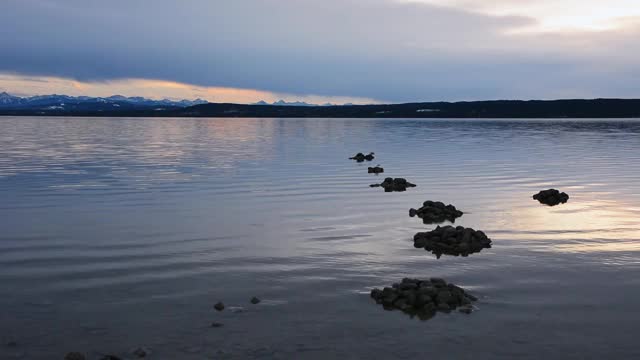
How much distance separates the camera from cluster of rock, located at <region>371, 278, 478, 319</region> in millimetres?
17734

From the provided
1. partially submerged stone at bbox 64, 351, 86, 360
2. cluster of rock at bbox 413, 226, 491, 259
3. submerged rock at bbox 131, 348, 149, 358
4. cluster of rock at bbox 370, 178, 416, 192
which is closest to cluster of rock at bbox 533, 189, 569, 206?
cluster of rock at bbox 370, 178, 416, 192

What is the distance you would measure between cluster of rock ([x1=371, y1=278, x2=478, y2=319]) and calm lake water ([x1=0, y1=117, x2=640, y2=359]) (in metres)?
0.50

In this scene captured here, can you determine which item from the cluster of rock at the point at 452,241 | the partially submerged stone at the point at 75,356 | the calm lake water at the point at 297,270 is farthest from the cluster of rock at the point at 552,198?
the partially submerged stone at the point at 75,356

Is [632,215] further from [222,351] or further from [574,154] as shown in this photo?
[574,154]

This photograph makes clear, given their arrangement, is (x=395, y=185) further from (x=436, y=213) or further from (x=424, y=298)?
(x=424, y=298)

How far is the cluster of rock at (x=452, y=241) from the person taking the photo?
2523cm

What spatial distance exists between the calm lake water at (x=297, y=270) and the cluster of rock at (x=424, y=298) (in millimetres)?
505

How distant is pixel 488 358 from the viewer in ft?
46.6

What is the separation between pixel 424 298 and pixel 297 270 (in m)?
5.57

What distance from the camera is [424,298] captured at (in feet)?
58.6

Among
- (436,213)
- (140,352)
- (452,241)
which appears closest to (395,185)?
(436,213)

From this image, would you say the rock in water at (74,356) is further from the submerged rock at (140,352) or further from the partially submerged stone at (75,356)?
the submerged rock at (140,352)

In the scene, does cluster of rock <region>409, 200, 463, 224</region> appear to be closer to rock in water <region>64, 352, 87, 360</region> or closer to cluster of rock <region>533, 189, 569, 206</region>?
cluster of rock <region>533, 189, 569, 206</region>

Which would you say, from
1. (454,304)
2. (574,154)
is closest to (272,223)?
(454,304)
